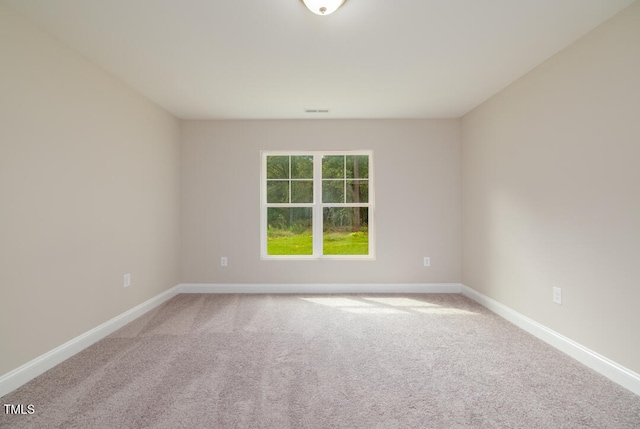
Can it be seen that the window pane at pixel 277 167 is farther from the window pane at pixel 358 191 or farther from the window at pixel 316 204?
the window pane at pixel 358 191

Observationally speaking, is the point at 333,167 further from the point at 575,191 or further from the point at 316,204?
the point at 575,191

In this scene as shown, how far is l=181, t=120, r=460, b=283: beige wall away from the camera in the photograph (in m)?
4.35

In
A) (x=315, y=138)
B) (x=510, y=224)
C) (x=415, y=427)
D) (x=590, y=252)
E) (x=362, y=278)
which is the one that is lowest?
(x=415, y=427)

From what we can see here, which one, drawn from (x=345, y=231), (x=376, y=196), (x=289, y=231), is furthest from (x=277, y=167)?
(x=376, y=196)

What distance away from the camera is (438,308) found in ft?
12.0

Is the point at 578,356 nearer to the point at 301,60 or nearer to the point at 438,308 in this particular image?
the point at 438,308

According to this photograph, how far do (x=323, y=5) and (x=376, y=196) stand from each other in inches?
109

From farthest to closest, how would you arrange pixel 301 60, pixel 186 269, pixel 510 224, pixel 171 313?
pixel 186 269, pixel 171 313, pixel 510 224, pixel 301 60

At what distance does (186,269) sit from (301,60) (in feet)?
10.5

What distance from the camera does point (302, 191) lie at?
451 centimetres

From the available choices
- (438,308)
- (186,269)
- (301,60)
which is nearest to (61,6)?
A: (301,60)

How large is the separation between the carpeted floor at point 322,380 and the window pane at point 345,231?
4.43ft

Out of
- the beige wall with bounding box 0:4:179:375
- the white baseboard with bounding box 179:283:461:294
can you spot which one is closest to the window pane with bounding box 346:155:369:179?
the white baseboard with bounding box 179:283:461:294

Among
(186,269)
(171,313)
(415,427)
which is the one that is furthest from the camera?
(186,269)
